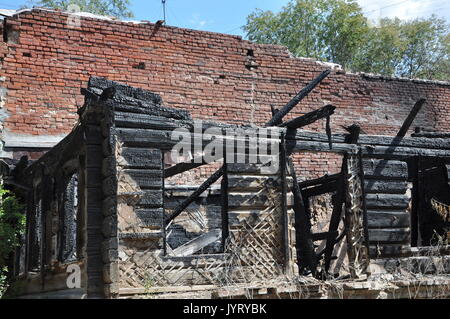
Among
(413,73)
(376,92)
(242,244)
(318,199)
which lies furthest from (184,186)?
(413,73)

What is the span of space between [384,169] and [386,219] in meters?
0.81

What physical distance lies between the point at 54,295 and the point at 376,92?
411 inches

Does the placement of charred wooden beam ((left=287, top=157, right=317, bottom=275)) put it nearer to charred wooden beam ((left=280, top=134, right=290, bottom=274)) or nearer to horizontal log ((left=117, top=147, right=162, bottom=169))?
charred wooden beam ((left=280, top=134, right=290, bottom=274))

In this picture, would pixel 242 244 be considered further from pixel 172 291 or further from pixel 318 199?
pixel 318 199

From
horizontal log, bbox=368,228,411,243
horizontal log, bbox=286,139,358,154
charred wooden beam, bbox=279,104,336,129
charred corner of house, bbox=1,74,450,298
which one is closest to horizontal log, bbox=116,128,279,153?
charred corner of house, bbox=1,74,450,298

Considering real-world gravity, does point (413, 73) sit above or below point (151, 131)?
above

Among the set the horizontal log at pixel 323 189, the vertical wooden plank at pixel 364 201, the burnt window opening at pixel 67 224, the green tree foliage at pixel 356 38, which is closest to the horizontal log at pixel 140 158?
the burnt window opening at pixel 67 224

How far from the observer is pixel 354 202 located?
9.15 metres

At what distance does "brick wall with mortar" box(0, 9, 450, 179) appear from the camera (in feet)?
40.3

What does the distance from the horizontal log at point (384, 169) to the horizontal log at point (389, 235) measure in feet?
2.78

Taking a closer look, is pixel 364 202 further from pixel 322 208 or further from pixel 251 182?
pixel 322 208

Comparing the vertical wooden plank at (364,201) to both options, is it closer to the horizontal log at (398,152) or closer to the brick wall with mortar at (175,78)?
the horizontal log at (398,152)

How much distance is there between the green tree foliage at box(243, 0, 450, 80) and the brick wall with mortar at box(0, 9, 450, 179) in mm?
10816

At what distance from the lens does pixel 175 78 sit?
45.3 feet
